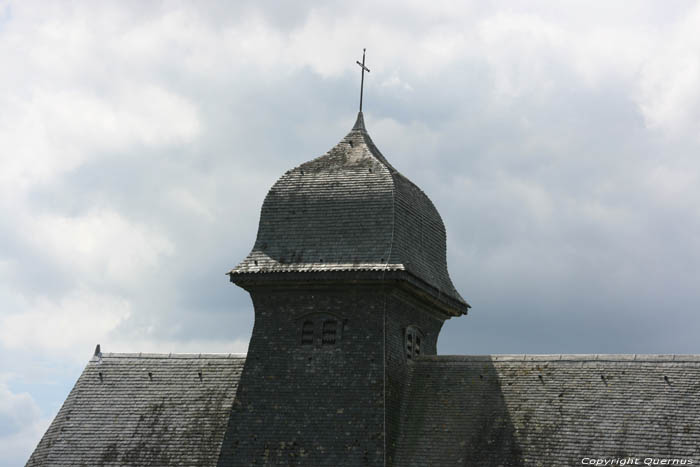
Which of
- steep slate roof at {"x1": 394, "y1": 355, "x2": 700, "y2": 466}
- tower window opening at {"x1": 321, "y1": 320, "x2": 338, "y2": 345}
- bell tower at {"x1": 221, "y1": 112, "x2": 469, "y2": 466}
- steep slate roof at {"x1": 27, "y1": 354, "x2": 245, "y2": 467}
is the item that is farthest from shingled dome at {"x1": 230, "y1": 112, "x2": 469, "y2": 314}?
steep slate roof at {"x1": 27, "y1": 354, "x2": 245, "y2": 467}

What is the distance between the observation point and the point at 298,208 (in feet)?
119

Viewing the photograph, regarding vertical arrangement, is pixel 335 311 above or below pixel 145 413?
above

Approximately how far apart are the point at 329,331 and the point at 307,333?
2.35 feet

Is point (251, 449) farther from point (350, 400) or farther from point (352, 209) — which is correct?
point (352, 209)

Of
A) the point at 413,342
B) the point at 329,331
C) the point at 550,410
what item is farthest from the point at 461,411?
the point at 329,331

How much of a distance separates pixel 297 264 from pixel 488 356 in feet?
21.5

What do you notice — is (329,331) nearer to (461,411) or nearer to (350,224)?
(350,224)

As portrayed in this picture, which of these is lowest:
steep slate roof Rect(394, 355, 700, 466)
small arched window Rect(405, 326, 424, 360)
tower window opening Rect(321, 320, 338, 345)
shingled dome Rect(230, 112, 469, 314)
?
steep slate roof Rect(394, 355, 700, 466)

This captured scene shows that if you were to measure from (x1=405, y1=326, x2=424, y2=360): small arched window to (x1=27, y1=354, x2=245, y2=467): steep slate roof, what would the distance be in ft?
18.6

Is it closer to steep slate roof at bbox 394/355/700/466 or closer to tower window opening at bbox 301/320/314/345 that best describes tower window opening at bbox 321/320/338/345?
tower window opening at bbox 301/320/314/345

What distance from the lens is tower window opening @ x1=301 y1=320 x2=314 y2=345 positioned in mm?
34562

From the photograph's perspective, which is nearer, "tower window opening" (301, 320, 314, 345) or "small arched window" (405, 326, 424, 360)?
"tower window opening" (301, 320, 314, 345)

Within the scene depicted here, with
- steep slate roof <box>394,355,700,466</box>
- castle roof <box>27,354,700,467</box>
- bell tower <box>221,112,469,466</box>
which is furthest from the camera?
bell tower <box>221,112,469,466</box>

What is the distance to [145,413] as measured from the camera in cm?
3662
